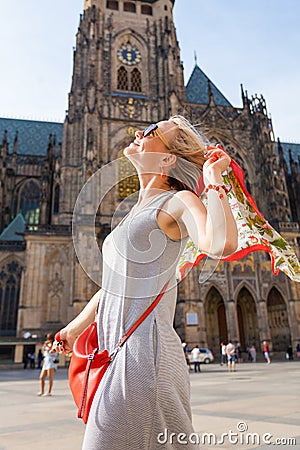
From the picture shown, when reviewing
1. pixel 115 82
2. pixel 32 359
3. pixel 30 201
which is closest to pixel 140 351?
pixel 32 359

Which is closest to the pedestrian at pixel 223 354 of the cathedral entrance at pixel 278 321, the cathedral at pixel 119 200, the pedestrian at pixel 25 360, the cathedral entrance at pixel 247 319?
the cathedral at pixel 119 200

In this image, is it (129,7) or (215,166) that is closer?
(215,166)

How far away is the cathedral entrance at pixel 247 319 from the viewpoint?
23.0 metres

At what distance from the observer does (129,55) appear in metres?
27.4

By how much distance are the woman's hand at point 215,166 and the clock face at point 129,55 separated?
28688 mm

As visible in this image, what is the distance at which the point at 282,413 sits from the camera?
13.1 feet

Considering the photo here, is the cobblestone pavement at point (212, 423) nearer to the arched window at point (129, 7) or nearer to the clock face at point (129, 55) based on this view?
the clock face at point (129, 55)

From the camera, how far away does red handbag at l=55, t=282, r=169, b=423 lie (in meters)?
1.10

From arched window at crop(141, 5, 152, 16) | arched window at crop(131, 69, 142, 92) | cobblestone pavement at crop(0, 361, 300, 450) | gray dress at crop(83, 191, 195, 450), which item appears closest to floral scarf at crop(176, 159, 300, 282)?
gray dress at crop(83, 191, 195, 450)

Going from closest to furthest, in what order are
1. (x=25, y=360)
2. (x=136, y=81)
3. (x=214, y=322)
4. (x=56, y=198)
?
(x=25, y=360) → (x=214, y=322) → (x=56, y=198) → (x=136, y=81)

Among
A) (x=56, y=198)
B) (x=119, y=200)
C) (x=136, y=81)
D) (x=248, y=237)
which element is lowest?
(x=248, y=237)

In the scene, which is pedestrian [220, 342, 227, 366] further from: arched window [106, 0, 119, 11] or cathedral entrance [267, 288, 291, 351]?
arched window [106, 0, 119, 11]

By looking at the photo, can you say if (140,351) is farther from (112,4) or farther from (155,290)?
(112,4)

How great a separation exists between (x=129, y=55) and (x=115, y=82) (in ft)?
9.76
